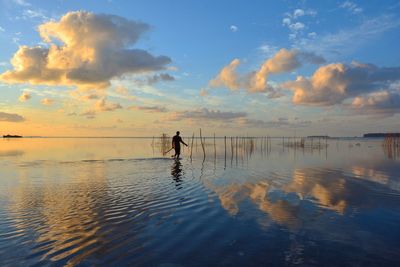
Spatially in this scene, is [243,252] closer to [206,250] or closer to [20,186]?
[206,250]

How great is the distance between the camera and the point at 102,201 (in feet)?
34.8

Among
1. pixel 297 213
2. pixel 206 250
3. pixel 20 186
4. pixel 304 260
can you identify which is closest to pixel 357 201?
pixel 297 213

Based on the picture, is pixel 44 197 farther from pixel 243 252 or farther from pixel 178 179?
pixel 243 252

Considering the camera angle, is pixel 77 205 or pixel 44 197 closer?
pixel 77 205

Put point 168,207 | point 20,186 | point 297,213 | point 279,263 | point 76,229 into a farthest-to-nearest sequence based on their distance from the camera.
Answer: point 20,186 < point 168,207 < point 297,213 < point 76,229 < point 279,263

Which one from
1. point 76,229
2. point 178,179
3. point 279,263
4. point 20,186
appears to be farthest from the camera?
point 178,179

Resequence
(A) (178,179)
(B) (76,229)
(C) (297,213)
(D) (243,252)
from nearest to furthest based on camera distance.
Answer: (D) (243,252), (B) (76,229), (C) (297,213), (A) (178,179)

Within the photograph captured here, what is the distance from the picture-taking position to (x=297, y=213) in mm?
9156

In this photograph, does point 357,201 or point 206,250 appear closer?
point 206,250

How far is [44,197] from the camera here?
11.3m

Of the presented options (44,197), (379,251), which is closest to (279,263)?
(379,251)

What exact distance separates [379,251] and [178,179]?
10.6m

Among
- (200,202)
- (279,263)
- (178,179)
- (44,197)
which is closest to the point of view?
(279,263)

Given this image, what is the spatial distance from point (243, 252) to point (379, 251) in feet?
8.90
